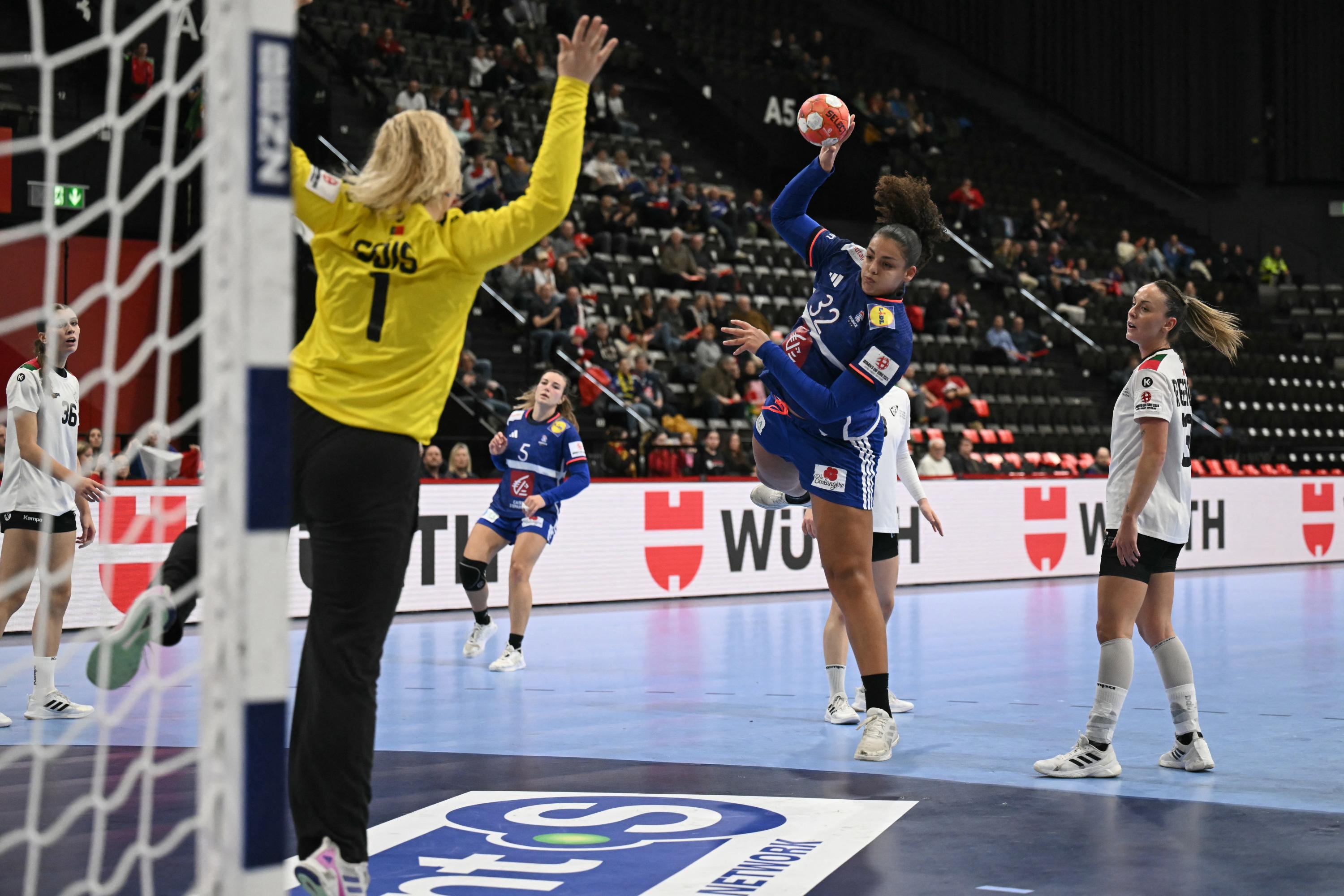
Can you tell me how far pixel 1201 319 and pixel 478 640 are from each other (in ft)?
18.3

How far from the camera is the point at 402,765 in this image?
5828 mm

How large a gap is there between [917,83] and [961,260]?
609 cm

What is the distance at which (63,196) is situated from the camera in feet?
51.0

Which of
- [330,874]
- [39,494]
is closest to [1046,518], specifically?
[39,494]

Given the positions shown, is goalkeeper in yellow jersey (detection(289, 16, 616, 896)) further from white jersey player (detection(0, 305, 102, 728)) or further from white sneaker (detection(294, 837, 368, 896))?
white jersey player (detection(0, 305, 102, 728))

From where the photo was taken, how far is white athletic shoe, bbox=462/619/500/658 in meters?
9.79

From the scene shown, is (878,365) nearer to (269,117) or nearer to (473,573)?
(269,117)

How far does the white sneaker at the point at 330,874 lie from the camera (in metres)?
3.46

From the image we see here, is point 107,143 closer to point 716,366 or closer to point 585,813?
point 716,366

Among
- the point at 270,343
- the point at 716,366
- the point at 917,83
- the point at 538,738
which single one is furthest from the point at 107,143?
the point at 917,83

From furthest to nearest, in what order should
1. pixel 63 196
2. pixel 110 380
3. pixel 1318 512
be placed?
pixel 1318 512 → pixel 63 196 → pixel 110 380

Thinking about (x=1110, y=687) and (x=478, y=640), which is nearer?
(x=1110, y=687)

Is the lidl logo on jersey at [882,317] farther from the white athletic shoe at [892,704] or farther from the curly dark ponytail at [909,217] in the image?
the white athletic shoe at [892,704]

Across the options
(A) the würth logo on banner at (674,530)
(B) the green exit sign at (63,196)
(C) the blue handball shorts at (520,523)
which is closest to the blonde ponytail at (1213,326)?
(C) the blue handball shorts at (520,523)
